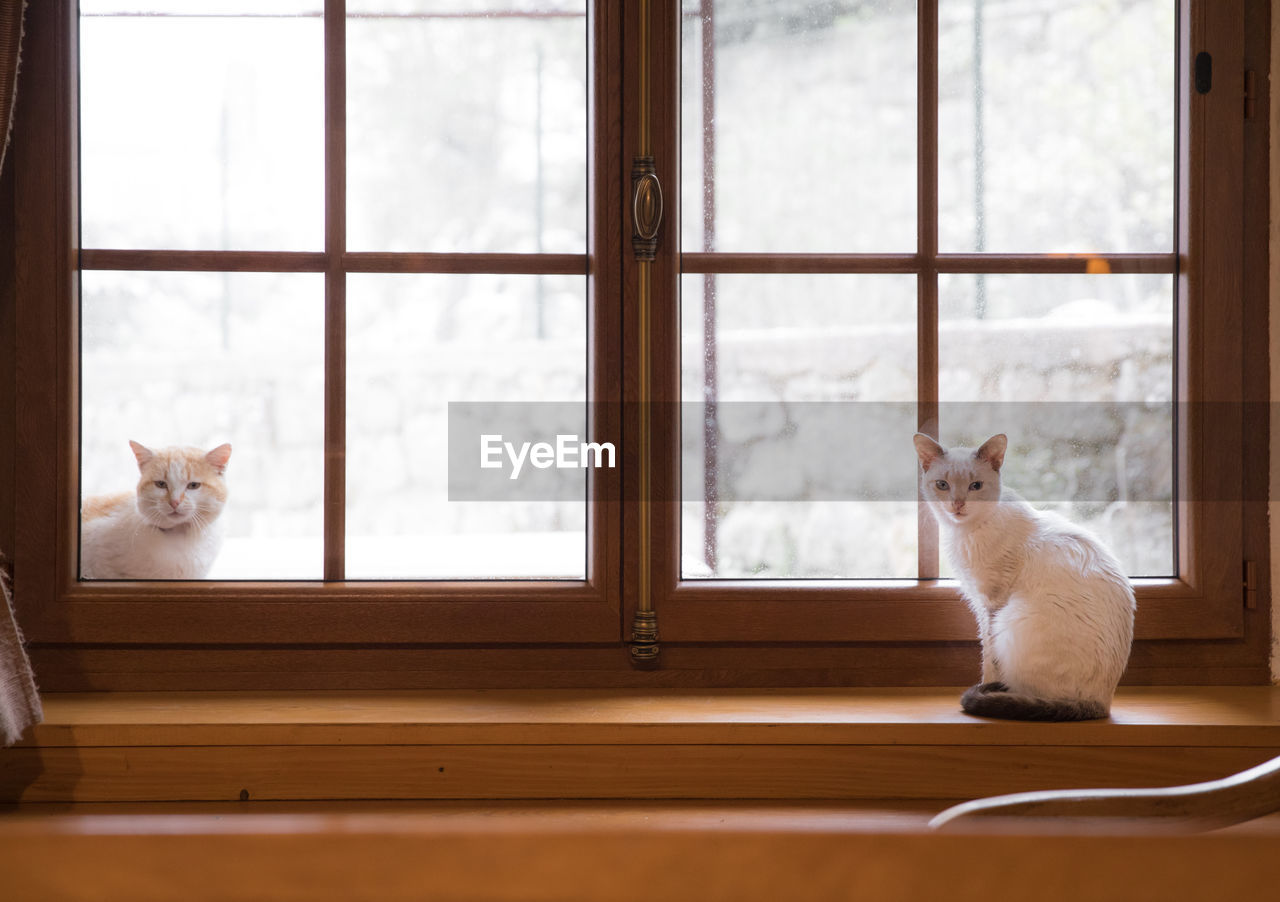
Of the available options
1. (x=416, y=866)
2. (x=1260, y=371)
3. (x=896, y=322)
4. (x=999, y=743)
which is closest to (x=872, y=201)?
(x=896, y=322)

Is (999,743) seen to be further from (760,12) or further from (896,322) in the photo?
(760,12)

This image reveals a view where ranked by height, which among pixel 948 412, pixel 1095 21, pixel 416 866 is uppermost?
pixel 1095 21

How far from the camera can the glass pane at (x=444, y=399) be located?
1.29 metres

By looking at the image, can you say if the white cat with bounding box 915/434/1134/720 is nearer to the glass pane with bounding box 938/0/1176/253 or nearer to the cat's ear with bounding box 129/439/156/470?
the glass pane with bounding box 938/0/1176/253

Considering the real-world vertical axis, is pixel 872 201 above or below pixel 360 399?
above

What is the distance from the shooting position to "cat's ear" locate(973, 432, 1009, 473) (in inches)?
45.8

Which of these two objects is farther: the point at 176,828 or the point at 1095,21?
the point at 1095,21

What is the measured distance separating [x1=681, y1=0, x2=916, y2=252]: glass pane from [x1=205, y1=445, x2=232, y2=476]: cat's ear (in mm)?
689

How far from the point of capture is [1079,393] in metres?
1.31

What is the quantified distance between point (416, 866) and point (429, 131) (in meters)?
0.93

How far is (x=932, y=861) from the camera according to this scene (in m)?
1.01

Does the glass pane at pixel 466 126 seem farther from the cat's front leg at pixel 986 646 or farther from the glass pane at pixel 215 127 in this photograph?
the cat's front leg at pixel 986 646

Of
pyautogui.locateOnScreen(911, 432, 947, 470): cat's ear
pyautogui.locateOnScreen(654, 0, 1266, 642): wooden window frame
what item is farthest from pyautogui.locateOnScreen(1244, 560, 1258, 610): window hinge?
pyautogui.locateOnScreen(911, 432, 947, 470): cat's ear

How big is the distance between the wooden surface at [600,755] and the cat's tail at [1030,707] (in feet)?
0.04
